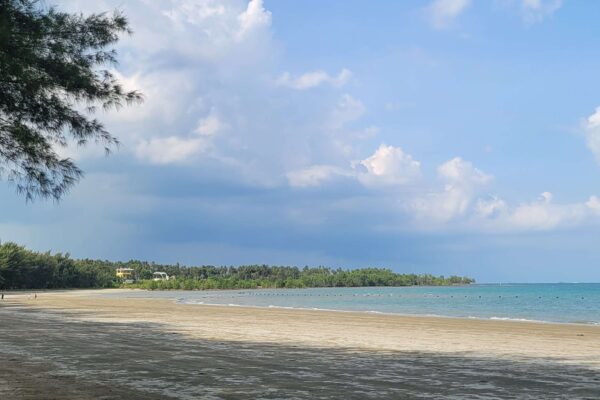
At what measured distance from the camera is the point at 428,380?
42.0 feet

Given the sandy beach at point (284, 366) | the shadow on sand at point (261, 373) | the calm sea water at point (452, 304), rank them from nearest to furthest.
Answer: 1. the shadow on sand at point (261, 373)
2. the sandy beach at point (284, 366)
3. the calm sea water at point (452, 304)

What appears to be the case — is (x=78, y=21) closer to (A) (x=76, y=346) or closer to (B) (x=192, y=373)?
(B) (x=192, y=373)

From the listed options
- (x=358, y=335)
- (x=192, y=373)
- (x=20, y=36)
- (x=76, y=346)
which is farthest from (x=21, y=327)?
(x=20, y=36)

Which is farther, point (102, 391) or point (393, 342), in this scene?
point (393, 342)

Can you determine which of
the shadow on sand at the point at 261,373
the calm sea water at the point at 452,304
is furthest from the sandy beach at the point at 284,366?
the calm sea water at the point at 452,304

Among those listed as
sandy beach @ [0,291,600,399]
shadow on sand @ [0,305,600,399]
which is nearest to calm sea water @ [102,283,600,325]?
sandy beach @ [0,291,600,399]

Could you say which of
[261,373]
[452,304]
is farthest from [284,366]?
[452,304]

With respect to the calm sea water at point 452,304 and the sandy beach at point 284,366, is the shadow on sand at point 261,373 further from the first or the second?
the calm sea water at point 452,304

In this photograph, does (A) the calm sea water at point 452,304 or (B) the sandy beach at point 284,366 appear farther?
(A) the calm sea water at point 452,304

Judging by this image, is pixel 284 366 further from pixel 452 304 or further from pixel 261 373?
pixel 452 304

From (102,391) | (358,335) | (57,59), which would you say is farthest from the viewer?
(358,335)

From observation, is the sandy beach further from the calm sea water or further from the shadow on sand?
the calm sea water

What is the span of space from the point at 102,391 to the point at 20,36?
235 inches

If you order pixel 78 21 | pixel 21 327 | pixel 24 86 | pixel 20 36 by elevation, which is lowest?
pixel 21 327
